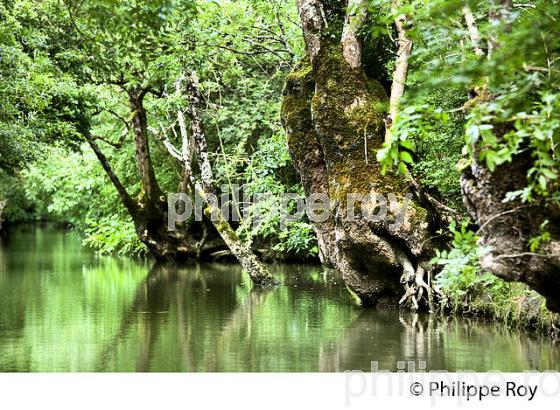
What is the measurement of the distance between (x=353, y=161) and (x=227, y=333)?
12.0 ft

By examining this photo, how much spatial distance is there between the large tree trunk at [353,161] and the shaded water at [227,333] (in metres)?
0.74

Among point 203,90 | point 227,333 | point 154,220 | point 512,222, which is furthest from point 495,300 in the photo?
point 154,220

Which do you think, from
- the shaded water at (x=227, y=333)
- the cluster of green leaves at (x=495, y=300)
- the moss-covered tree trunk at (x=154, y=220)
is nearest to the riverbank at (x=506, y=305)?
the cluster of green leaves at (x=495, y=300)

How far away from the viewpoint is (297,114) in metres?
14.9

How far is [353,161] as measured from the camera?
1359 cm

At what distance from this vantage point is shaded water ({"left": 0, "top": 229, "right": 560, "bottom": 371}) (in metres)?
9.58

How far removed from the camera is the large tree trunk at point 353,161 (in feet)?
43.2

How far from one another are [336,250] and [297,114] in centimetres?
254

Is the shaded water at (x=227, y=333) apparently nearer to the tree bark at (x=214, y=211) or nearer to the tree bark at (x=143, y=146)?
the tree bark at (x=214, y=211)

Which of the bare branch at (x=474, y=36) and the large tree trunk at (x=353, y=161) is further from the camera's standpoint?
the large tree trunk at (x=353, y=161)

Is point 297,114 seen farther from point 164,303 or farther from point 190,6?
point 190,6

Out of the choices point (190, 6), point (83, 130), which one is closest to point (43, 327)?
point (190, 6)

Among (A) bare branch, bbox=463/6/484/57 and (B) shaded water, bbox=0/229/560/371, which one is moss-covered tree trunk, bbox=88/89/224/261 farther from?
(A) bare branch, bbox=463/6/484/57

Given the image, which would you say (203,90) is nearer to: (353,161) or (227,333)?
(353,161)
